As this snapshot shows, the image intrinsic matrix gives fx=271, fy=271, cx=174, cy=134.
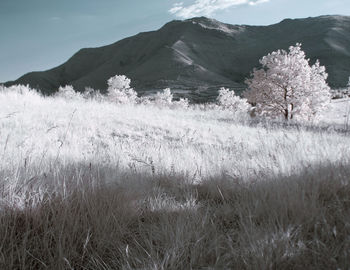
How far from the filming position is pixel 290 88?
21156 millimetres

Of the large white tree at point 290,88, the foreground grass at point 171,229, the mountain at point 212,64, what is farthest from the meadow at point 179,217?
the mountain at point 212,64

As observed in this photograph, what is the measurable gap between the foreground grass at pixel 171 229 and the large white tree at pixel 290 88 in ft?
65.4

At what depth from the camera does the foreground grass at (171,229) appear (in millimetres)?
1469

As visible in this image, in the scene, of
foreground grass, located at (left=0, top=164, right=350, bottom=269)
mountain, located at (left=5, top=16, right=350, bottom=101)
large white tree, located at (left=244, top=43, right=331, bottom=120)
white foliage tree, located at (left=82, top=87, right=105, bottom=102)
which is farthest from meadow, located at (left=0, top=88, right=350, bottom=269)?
mountain, located at (left=5, top=16, right=350, bottom=101)

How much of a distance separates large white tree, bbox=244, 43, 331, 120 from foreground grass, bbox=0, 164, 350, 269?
1994cm

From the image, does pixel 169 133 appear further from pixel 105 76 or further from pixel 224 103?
pixel 105 76

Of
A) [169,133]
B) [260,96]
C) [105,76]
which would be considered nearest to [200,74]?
[105,76]

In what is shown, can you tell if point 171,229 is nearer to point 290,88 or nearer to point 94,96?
point 94,96

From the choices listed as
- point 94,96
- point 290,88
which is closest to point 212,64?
point 290,88

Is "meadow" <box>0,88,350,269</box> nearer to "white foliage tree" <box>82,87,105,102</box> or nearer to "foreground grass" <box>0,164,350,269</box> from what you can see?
"foreground grass" <box>0,164,350,269</box>

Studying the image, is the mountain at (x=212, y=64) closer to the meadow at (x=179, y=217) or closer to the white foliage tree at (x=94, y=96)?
the white foliage tree at (x=94, y=96)

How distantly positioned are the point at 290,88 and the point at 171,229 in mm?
21873

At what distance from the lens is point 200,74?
441ft

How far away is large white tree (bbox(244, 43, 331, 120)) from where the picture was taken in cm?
2062
